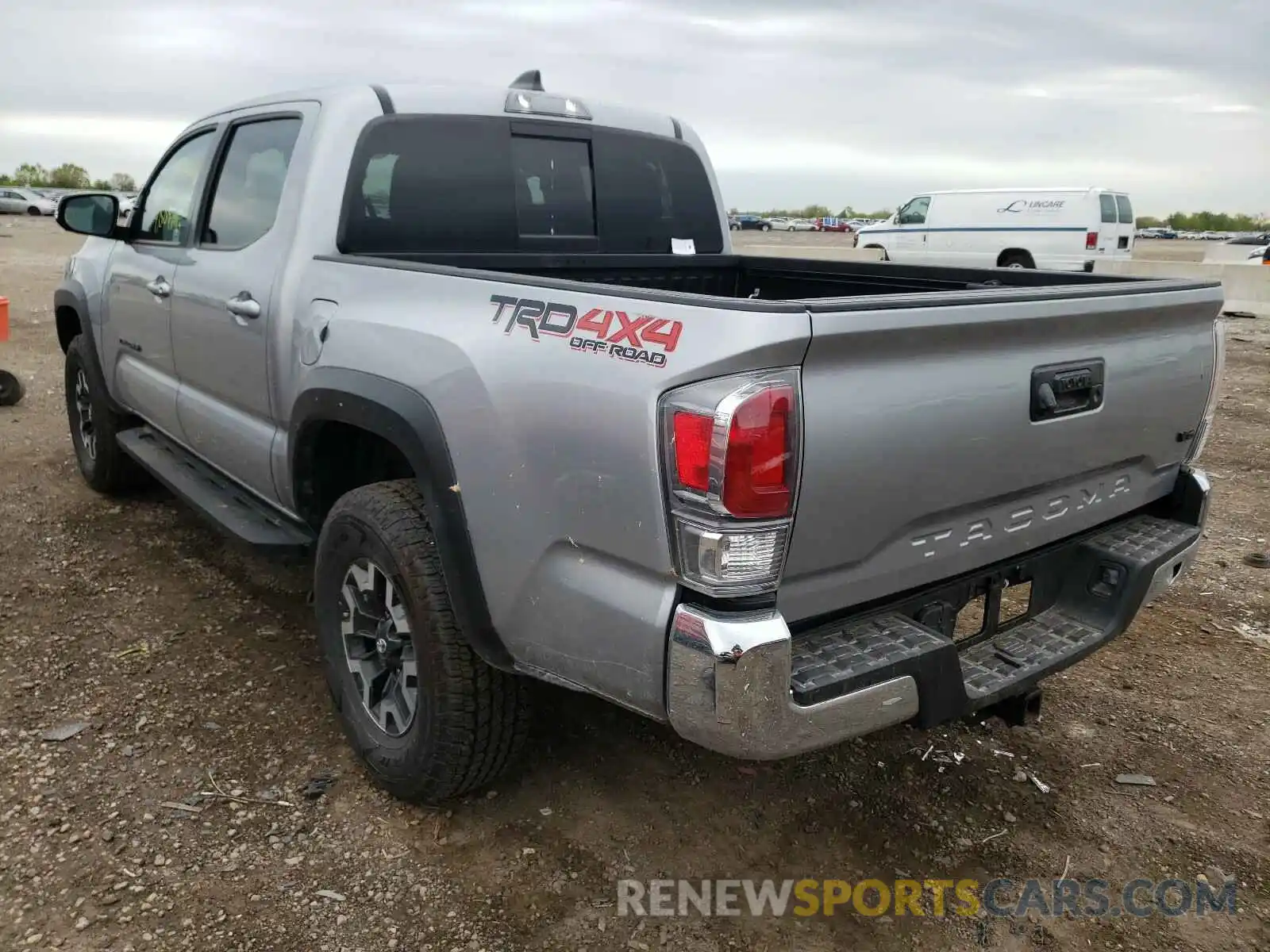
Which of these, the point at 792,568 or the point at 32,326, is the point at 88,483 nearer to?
the point at 792,568

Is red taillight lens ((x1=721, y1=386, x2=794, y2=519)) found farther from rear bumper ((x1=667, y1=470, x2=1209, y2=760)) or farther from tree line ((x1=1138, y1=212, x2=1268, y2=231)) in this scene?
tree line ((x1=1138, y1=212, x2=1268, y2=231))

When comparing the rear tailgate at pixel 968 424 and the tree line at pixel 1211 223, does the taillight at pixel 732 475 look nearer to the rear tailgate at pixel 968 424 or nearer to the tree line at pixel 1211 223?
the rear tailgate at pixel 968 424

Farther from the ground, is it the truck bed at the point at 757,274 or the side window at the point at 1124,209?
the side window at the point at 1124,209

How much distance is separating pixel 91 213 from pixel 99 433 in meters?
1.26

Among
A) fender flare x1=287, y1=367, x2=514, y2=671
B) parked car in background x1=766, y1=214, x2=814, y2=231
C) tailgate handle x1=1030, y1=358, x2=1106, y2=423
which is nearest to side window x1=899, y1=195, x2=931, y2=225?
tailgate handle x1=1030, y1=358, x2=1106, y2=423

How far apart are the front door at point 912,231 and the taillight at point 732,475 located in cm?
2042

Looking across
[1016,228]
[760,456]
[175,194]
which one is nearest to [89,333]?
[175,194]

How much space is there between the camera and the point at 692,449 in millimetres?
1884

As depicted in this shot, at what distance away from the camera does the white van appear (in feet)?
60.8

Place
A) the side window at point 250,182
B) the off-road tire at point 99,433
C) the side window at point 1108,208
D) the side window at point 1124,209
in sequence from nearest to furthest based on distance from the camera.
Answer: the side window at point 250,182
the off-road tire at point 99,433
the side window at point 1108,208
the side window at point 1124,209

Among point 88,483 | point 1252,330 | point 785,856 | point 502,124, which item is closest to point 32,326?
point 88,483

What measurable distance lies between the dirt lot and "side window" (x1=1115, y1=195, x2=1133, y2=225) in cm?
1703

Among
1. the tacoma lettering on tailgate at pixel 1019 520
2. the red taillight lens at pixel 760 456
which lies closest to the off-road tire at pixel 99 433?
the red taillight lens at pixel 760 456

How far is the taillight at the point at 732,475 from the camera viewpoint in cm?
185
